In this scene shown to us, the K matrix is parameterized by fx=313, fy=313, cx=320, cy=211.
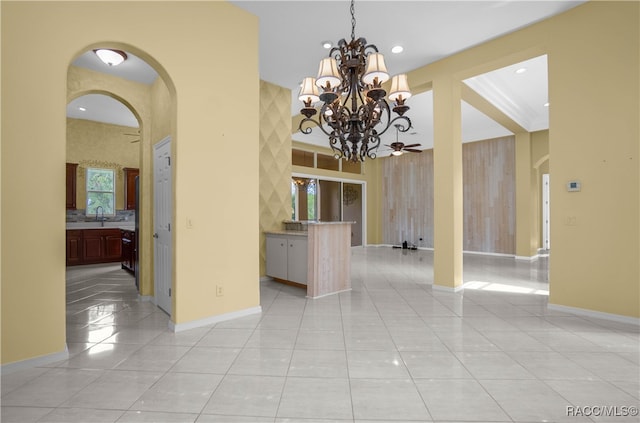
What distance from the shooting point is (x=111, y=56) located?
12.1 ft

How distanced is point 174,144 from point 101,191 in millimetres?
6154

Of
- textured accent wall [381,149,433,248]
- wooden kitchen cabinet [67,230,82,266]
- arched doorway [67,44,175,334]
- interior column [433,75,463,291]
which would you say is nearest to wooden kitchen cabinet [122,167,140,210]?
wooden kitchen cabinet [67,230,82,266]

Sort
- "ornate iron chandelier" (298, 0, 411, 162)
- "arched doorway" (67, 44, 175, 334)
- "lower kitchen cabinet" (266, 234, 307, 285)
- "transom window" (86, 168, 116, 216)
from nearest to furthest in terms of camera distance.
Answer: "ornate iron chandelier" (298, 0, 411, 162)
"arched doorway" (67, 44, 175, 334)
"lower kitchen cabinet" (266, 234, 307, 285)
"transom window" (86, 168, 116, 216)

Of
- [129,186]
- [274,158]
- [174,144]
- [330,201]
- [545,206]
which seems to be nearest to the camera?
[174,144]

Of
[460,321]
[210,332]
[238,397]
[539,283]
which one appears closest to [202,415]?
[238,397]

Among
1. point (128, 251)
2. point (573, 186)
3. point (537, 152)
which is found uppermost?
point (537, 152)

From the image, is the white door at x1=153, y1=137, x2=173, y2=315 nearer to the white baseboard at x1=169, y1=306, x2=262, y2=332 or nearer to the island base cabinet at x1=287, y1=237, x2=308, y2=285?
the white baseboard at x1=169, y1=306, x2=262, y2=332

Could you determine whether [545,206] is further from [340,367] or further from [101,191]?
[101,191]

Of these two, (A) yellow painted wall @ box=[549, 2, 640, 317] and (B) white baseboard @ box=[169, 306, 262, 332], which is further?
(A) yellow painted wall @ box=[549, 2, 640, 317]

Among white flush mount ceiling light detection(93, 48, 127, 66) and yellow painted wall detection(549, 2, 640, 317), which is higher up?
white flush mount ceiling light detection(93, 48, 127, 66)

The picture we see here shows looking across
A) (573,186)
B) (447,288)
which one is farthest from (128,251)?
(573,186)

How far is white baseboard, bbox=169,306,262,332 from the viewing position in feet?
10.4

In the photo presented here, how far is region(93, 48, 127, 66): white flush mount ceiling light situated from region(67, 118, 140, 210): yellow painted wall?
15.9 ft

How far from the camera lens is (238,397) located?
6.57ft
